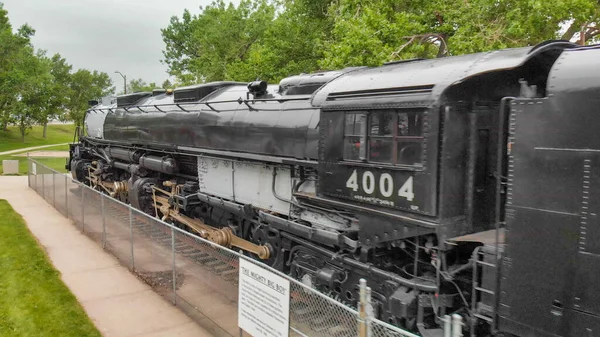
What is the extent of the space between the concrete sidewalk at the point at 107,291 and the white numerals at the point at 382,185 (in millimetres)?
3260

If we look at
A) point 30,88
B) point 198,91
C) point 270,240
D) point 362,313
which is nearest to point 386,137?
point 362,313

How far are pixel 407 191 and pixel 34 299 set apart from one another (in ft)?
23.1

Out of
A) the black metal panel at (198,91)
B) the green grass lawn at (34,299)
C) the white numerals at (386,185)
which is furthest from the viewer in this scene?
the black metal panel at (198,91)

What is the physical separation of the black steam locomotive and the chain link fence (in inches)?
36.4

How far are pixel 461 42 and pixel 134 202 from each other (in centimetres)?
1055

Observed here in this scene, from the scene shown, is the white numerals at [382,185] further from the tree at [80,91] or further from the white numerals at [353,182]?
the tree at [80,91]

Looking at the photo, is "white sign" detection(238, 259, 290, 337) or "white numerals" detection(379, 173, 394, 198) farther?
"white numerals" detection(379, 173, 394, 198)

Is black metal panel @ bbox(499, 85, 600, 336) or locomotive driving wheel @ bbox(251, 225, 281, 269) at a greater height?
black metal panel @ bbox(499, 85, 600, 336)

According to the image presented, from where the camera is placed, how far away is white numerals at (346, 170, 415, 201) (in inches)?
210

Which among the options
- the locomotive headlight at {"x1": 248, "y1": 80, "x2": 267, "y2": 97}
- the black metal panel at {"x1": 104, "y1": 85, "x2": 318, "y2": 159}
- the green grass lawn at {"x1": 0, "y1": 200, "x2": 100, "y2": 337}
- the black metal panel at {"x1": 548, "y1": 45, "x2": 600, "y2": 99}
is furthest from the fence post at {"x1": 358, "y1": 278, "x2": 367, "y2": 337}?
the locomotive headlight at {"x1": 248, "y1": 80, "x2": 267, "y2": 97}

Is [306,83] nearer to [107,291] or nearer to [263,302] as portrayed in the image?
[263,302]

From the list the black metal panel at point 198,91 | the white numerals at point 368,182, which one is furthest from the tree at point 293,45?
the white numerals at point 368,182

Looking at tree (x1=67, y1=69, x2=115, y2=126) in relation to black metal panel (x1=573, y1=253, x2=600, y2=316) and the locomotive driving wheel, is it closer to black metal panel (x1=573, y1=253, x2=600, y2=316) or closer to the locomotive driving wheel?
the locomotive driving wheel

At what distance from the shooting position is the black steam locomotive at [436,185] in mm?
3991
